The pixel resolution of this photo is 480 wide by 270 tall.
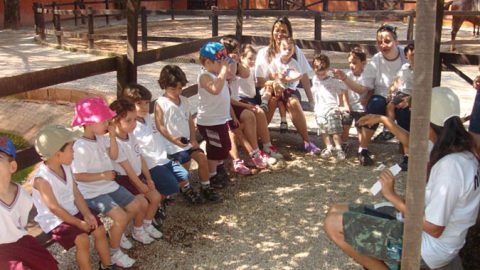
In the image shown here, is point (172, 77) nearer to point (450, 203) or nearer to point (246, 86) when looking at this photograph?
point (246, 86)

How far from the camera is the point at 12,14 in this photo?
1861cm

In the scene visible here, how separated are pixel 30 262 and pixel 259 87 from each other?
3.50 metres

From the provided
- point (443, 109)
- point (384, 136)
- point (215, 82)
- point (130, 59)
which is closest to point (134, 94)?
point (130, 59)

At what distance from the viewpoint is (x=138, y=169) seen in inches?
153

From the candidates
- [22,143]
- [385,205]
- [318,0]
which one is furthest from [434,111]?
[318,0]

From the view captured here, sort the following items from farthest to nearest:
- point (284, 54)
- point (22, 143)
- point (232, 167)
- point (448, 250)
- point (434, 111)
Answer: point (22, 143) < point (284, 54) < point (232, 167) < point (434, 111) < point (448, 250)

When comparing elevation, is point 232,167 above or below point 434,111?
below

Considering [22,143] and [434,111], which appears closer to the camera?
[434,111]

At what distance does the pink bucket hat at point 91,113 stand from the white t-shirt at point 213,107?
4.98 feet

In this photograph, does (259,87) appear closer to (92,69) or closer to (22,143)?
(92,69)

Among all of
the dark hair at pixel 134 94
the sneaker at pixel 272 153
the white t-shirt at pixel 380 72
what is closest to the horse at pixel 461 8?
the white t-shirt at pixel 380 72

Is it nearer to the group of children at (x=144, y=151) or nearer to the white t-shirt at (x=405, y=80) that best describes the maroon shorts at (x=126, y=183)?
the group of children at (x=144, y=151)

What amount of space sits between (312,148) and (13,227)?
347cm

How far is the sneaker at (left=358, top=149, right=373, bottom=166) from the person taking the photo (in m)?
5.48
